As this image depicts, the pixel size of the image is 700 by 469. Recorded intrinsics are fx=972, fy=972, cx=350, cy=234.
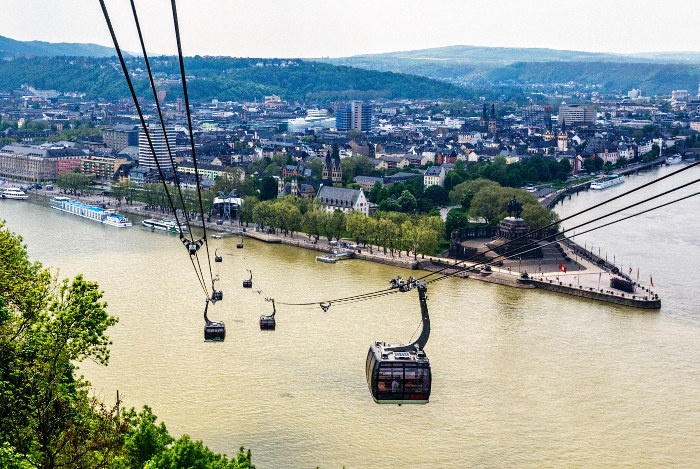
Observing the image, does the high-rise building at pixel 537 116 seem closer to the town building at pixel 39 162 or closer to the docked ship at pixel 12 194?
the town building at pixel 39 162

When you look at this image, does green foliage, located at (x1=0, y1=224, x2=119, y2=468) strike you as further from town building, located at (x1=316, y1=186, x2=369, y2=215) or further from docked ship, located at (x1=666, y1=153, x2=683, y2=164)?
docked ship, located at (x1=666, y1=153, x2=683, y2=164)

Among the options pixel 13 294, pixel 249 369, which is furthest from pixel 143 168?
pixel 13 294

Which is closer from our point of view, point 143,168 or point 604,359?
point 604,359

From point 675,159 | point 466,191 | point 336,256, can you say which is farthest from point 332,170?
point 675,159

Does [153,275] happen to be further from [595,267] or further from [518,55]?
[518,55]

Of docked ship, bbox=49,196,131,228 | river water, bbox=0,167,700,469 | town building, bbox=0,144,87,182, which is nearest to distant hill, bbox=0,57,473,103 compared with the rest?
town building, bbox=0,144,87,182

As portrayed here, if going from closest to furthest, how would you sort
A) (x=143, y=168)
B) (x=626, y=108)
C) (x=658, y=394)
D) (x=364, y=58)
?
(x=658, y=394), (x=143, y=168), (x=626, y=108), (x=364, y=58)

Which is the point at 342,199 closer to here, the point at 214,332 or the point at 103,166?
the point at 103,166
